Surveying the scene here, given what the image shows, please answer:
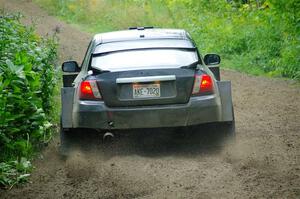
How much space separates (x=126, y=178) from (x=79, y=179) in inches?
21.1

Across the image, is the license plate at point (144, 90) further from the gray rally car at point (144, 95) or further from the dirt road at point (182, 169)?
the dirt road at point (182, 169)

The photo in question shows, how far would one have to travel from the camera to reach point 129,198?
5348 millimetres

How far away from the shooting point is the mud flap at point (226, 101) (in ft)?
22.9

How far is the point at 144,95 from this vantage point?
Answer: 6.67 meters

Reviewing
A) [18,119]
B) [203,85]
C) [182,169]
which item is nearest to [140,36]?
[203,85]

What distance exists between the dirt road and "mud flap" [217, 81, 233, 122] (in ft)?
1.53

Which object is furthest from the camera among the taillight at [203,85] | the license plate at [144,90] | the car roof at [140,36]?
the car roof at [140,36]

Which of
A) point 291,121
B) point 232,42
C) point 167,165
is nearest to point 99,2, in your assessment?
point 232,42

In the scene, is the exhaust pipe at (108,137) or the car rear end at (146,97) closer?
the car rear end at (146,97)

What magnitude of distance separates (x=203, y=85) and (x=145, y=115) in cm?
81

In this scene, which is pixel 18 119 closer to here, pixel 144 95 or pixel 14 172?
pixel 14 172

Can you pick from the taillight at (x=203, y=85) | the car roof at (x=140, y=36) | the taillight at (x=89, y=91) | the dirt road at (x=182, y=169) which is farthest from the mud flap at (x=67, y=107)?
the taillight at (x=203, y=85)

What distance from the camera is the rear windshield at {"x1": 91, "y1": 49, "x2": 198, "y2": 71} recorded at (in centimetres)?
684

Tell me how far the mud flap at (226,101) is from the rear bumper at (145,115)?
24 cm
